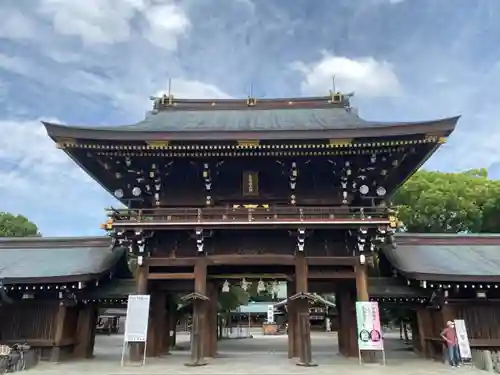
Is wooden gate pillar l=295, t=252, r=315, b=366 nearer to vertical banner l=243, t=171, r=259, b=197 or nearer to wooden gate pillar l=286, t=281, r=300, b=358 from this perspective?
wooden gate pillar l=286, t=281, r=300, b=358

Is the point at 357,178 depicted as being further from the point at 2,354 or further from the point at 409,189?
the point at 409,189

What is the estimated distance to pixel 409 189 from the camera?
37.4 m

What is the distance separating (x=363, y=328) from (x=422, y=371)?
1994 mm

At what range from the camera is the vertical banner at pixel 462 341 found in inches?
554

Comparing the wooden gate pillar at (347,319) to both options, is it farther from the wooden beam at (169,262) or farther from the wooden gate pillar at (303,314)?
the wooden beam at (169,262)

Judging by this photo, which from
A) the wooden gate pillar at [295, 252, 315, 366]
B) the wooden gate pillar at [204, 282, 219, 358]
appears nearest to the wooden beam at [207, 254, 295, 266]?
the wooden gate pillar at [295, 252, 315, 366]

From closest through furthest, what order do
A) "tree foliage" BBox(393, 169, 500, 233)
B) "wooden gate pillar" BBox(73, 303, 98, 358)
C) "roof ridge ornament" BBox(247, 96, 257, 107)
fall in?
"wooden gate pillar" BBox(73, 303, 98, 358) < "roof ridge ornament" BBox(247, 96, 257, 107) < "tree foliage" BBox(393, 169, 500, 233)

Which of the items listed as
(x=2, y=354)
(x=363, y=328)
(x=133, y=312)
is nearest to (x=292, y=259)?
(x=363, y=328)

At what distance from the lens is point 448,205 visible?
119 feet

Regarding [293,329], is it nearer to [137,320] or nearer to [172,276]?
[172,276]

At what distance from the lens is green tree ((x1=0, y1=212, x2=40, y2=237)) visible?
48.5 m

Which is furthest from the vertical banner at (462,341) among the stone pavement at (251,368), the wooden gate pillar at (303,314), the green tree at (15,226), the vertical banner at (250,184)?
the green tree at (15,226)

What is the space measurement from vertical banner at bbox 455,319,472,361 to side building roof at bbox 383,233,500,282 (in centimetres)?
147

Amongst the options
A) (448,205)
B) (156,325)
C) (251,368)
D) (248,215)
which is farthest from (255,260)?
(448,205)
